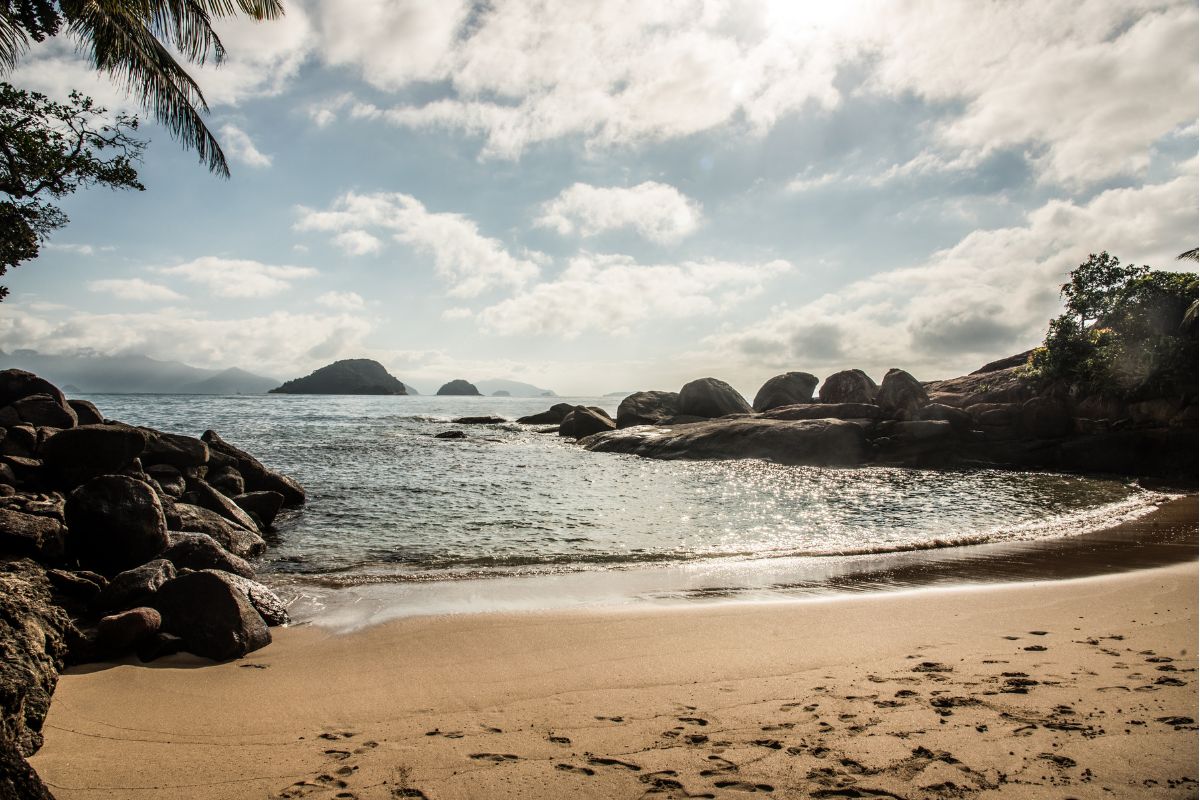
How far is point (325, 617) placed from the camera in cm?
705

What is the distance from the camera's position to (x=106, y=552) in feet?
25.4

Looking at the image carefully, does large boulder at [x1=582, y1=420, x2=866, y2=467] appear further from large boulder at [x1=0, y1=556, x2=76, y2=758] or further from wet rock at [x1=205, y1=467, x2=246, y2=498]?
large boulder at [x1=0, y1=556, x2=76, y2=758]

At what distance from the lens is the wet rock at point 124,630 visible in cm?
532

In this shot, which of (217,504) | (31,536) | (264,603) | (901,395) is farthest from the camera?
(901,395)

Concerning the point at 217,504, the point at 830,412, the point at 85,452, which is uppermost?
the point at 830,412

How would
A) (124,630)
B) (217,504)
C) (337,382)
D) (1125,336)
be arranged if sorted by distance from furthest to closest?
(337,382), (1125,336), (217,504), (124,630)

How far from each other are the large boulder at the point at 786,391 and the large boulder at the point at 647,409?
519 centimetres

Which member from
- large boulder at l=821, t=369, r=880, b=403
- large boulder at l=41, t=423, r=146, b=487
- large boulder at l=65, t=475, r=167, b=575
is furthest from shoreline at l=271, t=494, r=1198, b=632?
large boulder at l=821, t=369, r=880, b=403

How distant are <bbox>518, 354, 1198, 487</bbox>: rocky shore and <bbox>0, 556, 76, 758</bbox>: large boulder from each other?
23737 millimetres

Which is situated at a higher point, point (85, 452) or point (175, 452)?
point (85, 452)

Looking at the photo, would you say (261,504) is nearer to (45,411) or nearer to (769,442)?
(45,411)

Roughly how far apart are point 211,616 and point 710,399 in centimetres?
3127

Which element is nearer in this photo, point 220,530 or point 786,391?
point 220,530

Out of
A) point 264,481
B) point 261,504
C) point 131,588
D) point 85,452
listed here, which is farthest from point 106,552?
point 264,481
